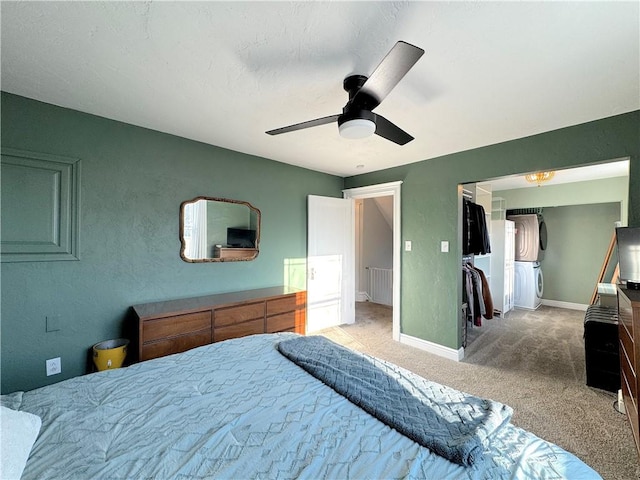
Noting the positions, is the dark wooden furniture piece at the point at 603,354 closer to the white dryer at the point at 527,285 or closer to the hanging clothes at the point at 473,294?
the hanging clothes at the point at 473,294

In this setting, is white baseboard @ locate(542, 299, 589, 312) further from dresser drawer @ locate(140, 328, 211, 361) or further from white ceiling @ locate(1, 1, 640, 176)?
dresser drawer @ locate(140, 328, 211, 361)

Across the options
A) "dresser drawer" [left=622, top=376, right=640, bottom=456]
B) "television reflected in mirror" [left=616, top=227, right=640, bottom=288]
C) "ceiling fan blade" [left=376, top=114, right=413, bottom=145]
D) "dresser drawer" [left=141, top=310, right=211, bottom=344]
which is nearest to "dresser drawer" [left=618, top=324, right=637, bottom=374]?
"dresser drawer" [left=622, top=376, right=640, bottom=456]

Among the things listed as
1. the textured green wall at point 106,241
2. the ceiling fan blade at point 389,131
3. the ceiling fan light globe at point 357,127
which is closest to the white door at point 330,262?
the textured green wall at point 106,241

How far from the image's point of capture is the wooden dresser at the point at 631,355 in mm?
1581

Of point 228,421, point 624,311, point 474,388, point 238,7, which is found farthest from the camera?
point 474,388

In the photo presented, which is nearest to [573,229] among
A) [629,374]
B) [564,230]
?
[564,230]

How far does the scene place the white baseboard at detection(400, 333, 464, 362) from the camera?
3117mm

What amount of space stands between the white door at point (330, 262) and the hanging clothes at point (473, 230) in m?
1.62

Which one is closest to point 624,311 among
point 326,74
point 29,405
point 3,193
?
point 326,74

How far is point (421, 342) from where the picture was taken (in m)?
3.44

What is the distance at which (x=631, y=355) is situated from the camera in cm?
172

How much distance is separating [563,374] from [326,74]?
11.5ft

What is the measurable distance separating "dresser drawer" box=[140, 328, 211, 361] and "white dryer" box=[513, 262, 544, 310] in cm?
565

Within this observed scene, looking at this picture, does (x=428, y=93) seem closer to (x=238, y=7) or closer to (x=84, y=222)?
(x=238, y=7)
